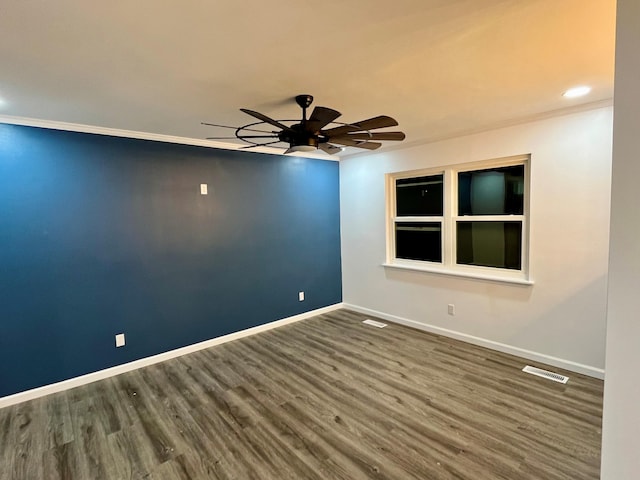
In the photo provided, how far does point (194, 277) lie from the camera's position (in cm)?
385

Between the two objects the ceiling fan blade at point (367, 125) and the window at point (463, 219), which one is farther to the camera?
the window at point (463, 219)

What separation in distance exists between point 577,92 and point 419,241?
2.31 metres

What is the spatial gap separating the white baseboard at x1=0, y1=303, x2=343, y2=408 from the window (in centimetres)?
192

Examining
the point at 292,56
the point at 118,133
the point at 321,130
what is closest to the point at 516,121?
the point at 321,130

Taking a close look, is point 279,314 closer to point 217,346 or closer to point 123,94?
point 217,346

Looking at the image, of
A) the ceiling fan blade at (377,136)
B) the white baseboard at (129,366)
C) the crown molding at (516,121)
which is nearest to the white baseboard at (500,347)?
the white baseboard at (129,366)

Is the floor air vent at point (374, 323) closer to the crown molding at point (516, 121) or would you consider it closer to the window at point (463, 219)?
the window at point (463, 219)

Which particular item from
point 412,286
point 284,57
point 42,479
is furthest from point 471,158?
point 42,479

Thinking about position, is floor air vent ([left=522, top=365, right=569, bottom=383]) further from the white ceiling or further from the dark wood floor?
the white ceiling

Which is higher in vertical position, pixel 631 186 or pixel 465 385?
pixel 631 186

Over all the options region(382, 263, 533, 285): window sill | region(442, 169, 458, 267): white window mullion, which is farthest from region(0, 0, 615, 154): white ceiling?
region(382, 263, 533, 285): window sill

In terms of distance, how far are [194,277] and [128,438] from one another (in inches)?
70.4

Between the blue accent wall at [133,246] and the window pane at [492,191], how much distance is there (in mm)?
2075

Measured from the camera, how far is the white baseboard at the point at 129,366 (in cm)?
291
